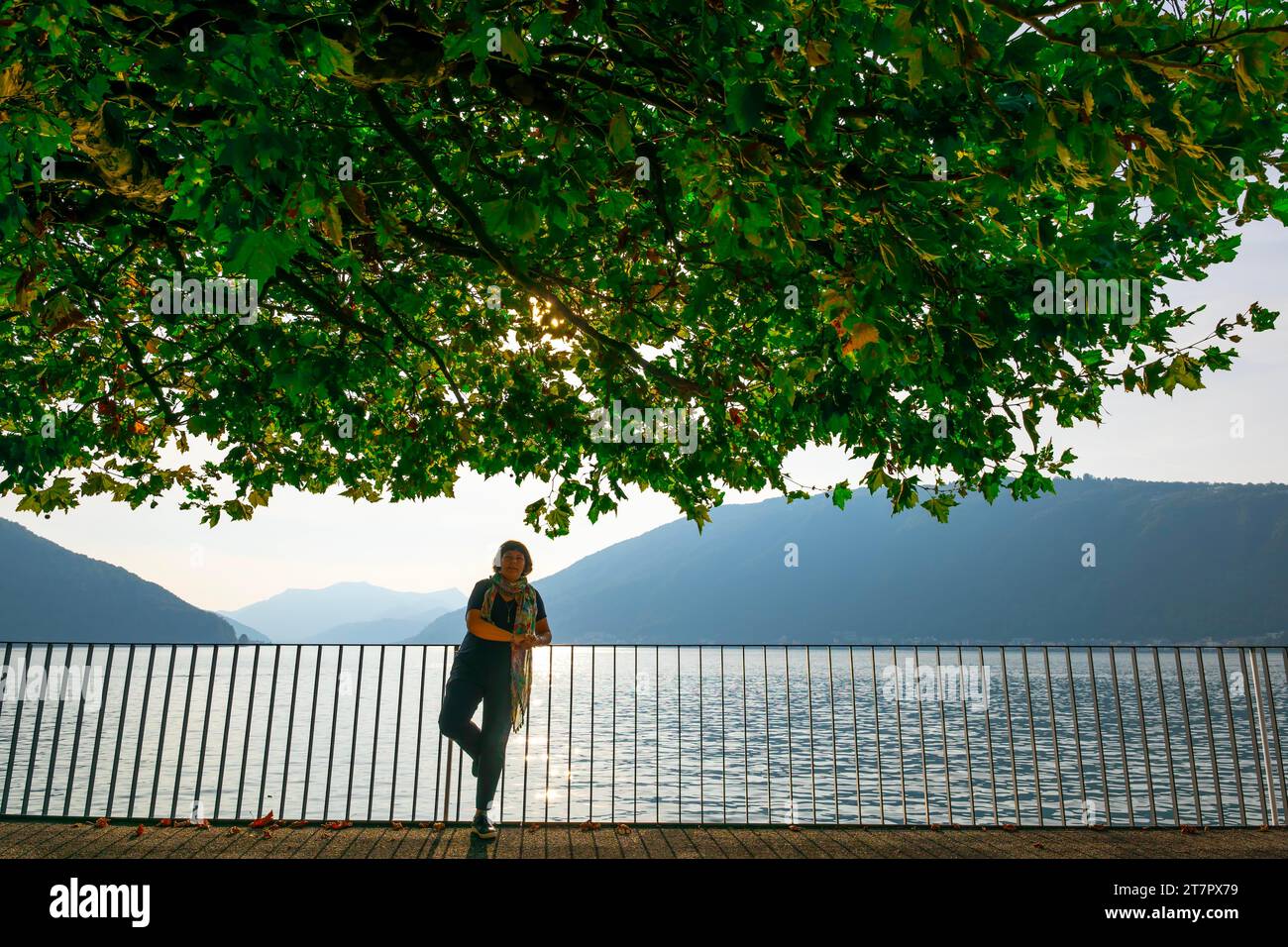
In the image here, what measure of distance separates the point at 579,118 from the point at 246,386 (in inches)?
160

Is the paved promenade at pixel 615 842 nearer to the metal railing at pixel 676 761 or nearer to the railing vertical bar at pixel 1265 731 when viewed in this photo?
the metal railing at pixel 676 761

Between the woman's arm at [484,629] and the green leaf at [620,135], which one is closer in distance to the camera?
the green leaf at [620,135]

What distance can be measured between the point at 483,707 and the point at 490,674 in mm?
263

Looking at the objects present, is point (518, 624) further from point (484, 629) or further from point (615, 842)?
point (615, 842)

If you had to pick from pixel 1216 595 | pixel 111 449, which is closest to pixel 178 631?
pixel 111 449

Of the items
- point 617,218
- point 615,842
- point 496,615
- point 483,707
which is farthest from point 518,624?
point 617,218

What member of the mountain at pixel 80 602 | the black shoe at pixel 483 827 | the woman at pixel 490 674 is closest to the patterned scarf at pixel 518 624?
the woman at pixel 490 674

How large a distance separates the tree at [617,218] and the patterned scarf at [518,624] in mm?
1424

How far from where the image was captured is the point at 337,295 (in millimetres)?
7160

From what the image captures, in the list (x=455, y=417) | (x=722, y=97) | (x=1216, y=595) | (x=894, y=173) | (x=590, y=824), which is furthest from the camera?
(x=1216, y=595)

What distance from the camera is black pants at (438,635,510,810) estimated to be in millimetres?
6328

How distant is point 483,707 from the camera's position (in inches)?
251

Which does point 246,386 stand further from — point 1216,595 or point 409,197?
point 1216,595

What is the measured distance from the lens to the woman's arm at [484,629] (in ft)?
20.9
